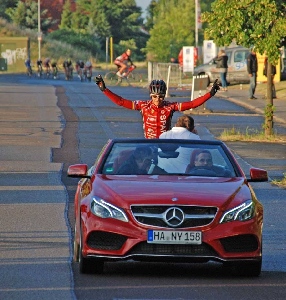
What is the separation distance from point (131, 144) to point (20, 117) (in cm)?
2229

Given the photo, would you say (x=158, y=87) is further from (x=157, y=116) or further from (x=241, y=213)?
(x=241, y=213)

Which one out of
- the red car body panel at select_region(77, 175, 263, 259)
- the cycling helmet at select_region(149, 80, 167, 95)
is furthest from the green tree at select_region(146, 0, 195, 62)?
the red car body panel at select_region(77, 175, 263, 259)

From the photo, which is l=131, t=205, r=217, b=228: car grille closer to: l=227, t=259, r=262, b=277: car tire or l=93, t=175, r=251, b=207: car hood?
l=93, t=175, r=251, b=207: car hood

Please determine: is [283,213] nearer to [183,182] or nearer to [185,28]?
[183,182]

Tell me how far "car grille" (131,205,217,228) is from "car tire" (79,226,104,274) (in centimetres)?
54

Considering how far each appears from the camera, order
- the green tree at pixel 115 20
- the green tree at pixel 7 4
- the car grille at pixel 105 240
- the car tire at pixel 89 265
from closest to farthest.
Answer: the car grille at pixel 105 240 < the car tire at pixel 89 265 < the green tree at pixel 115 20 < the green tree at pixel 7 4

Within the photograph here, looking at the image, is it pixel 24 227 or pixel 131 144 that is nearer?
pixel 131 144

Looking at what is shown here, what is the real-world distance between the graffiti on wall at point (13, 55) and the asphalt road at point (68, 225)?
60707 millimetres

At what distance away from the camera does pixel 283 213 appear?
15.1 metres

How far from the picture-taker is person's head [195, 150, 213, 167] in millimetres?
11148

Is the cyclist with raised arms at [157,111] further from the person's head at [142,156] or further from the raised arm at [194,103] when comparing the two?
the person's head at [142,156]

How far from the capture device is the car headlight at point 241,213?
996 centimetres

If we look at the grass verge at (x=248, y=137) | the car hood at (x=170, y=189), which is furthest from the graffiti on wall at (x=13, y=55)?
the car hood at (x=170, y=189)

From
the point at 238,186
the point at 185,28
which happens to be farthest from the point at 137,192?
the point at 185,28
